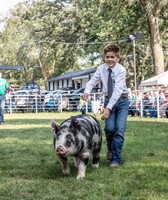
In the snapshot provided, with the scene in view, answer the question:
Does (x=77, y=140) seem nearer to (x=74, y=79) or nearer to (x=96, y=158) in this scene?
(x=96, y=158)

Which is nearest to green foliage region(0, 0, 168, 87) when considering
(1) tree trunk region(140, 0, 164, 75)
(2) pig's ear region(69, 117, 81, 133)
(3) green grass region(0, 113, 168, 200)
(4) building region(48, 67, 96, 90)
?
(1) tree trunk region(140, 0, 164, 75)

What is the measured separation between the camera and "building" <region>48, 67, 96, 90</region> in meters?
45.6

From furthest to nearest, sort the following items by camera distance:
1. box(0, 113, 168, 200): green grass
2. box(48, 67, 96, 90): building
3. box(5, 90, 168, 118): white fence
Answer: box(48, 67, 96, 90): building < box(5, 90, 168, 118): white fence < box(0, 113, 168, 200): green grass

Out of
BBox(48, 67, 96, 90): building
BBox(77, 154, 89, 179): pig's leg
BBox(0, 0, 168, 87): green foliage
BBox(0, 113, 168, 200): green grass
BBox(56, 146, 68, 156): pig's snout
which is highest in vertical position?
BBox(0, 0, 168, 87): green foliage

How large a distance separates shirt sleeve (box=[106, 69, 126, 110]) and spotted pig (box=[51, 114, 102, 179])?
37cm

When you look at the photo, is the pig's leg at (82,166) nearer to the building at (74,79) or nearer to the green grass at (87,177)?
the green grass at (87,177)

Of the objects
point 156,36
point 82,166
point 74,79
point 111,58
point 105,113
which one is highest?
point 156,36

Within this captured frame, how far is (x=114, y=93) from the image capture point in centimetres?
599

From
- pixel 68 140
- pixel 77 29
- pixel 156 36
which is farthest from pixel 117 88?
pixel 77 29

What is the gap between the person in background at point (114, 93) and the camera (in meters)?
6.04

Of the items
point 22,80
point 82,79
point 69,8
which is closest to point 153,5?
→ point 69,8

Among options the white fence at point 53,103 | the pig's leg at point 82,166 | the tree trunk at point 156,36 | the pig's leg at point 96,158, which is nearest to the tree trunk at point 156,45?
the tree trunk at point 156,36

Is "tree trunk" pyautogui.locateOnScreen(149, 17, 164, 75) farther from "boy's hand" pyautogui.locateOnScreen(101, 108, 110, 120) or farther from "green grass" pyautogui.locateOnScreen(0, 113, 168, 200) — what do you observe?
"boy's hand" pyautogui.locateOnScreen(101, 108, 110, 120)

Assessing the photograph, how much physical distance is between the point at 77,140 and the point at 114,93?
101cm
